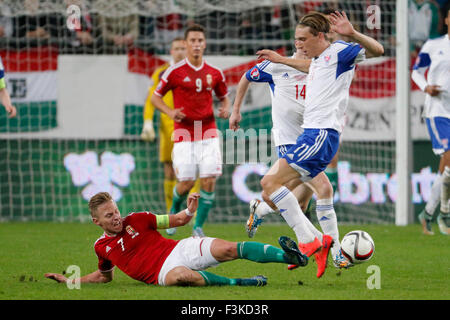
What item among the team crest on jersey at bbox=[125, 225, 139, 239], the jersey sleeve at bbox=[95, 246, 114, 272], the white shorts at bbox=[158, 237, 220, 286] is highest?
the team crest on jersey at bbox=[125, 225, 139, 239]

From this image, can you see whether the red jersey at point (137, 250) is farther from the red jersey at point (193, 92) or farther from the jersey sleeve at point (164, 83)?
the jersey sleeve at point (164, 83)

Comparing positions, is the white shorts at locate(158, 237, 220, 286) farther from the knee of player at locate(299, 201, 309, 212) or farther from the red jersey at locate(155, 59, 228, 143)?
the red jersey at locate(155, 59, 228, 143)

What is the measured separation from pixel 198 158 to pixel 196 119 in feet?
1.45

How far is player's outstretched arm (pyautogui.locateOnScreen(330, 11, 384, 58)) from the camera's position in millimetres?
5781

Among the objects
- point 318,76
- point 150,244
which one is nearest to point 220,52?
point 318,76

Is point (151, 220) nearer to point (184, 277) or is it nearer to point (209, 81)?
point (184, 277)

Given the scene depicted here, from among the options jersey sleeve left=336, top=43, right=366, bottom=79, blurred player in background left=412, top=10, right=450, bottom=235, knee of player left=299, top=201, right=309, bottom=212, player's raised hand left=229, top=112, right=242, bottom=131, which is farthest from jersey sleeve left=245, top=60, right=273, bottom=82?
blurred player in background left=412, top=10, right=450, bottom=235

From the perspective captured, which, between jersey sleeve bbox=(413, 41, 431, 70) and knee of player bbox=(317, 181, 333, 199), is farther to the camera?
jersey sleeve bbox=(413, 41, 431, 70)

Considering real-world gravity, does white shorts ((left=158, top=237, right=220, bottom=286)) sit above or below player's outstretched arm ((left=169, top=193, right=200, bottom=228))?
below

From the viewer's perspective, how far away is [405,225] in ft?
37.4

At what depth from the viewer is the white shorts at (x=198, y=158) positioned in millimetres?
9352

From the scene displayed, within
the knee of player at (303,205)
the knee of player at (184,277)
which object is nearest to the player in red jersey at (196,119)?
the knee of player at (303,205)

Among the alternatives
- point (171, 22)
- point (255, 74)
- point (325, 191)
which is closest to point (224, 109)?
point (255, 74)

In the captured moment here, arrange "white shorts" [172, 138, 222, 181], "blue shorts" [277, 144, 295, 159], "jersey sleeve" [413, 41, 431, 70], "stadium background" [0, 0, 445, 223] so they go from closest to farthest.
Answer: "blue shorts" [277, 144, 295, 159], "white shorts" [172, 138, 222, 181], "jersey sleeve" [413, 41, 431, 70], "stadium background" [0, 0, 445, 223]
